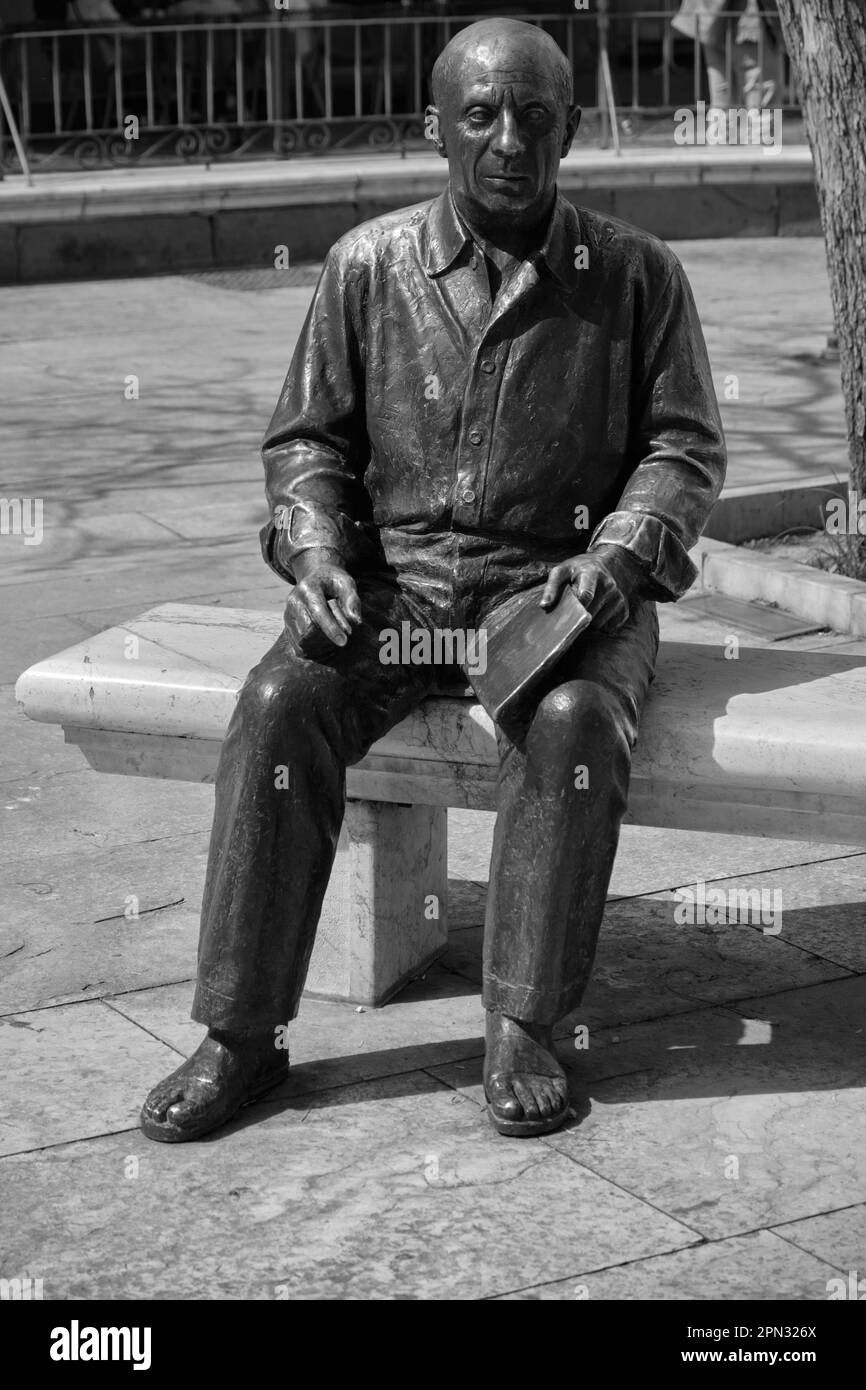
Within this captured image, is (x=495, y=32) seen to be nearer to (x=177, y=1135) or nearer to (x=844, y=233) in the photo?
(x=177, y=1135)

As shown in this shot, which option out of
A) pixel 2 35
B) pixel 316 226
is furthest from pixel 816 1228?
pixel 2 35

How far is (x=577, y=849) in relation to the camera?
3.47m

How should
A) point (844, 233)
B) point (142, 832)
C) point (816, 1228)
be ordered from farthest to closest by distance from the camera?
point (844, 233) → point (142, 832) → point (816, 1228)

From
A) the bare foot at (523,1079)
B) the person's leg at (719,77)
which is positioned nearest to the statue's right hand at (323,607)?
the bare foot at (523,1079)

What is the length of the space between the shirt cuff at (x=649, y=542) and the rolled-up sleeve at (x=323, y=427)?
48cm

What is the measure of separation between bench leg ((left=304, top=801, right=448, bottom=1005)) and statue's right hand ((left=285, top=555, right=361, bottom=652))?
1.56 ft

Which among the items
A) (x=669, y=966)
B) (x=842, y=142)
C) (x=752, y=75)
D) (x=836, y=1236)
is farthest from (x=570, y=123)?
(x=752, y=75)

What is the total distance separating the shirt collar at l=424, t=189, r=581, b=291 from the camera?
380 cm

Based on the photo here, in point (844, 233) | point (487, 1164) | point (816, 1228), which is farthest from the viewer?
point (844, 233)

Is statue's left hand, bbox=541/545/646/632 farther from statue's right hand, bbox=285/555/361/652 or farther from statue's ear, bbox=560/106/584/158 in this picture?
statue's ear, bbox=560/106/584/158

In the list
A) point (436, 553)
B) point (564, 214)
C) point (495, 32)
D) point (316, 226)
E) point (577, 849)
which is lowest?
point (316, 226)

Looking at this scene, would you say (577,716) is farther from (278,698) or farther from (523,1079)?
(523,1079)

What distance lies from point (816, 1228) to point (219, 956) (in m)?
1.07

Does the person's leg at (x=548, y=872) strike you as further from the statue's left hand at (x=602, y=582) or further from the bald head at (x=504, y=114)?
the bald head at (x=504, y=114)
